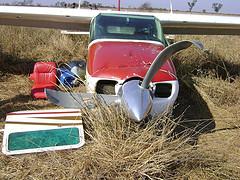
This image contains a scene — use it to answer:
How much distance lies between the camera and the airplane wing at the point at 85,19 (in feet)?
27.5

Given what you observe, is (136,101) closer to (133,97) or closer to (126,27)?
(133,97)

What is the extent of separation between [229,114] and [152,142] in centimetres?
281

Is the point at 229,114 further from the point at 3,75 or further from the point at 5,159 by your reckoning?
the point at 3,75

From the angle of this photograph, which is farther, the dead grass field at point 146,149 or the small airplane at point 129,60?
the small airplane at point 129,60

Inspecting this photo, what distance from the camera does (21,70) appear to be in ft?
29.5

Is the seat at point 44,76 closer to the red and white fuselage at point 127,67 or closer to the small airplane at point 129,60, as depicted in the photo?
the small airplane at point 129,60

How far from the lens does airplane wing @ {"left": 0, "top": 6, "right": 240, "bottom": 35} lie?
8383 millimetres

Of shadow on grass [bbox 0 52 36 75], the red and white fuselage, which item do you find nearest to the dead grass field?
the red and white fuselage

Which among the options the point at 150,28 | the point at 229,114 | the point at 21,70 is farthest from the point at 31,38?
the point at 229,114

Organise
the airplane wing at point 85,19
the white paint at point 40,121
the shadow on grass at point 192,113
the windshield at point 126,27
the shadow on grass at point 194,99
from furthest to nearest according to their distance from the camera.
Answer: the airplane wing at point 85,19, the windshield at point 126,27, the shadow on grass at point 194,99, the shadow on grass at point 192,113, the white paint at point 40,121

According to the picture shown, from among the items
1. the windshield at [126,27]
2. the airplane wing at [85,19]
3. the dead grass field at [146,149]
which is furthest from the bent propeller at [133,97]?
the airplane wing at [85,19]

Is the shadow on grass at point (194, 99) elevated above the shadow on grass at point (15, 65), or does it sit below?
above

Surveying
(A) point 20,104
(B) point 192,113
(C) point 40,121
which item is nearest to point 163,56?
(C) point 40,121

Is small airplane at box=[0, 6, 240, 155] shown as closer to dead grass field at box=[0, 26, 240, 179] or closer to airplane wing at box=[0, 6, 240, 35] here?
airplane wing at box=[0, 6, 240, 35]
